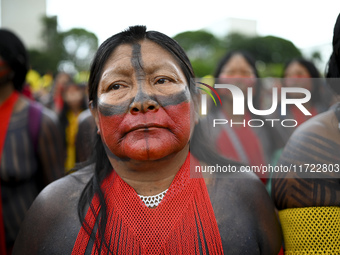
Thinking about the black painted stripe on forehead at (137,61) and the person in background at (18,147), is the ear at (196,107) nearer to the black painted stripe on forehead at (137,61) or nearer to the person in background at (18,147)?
the black painted stripe on forehead at (137,61)

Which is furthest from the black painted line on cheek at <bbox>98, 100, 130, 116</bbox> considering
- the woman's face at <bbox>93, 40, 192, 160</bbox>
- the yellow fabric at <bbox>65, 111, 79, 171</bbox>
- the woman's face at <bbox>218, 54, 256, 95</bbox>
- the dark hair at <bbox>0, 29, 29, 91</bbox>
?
the yellow fabric at <bbox>65, 111, 79, 171</bbox>

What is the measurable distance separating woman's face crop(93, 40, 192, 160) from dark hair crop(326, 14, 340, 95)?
0.77 m

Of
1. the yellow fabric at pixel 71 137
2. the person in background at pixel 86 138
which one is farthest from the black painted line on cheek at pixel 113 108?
the yellow fabric at pixel 71 137

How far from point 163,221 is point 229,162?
0.52 metres

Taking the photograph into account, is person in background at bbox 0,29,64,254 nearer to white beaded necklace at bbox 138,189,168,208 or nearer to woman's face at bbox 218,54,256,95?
white beaded necklace at bbox 138,189,168,208

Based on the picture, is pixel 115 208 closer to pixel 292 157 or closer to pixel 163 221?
pixel 163 221

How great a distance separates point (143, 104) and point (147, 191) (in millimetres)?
423

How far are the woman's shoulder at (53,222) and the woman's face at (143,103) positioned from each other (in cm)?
35

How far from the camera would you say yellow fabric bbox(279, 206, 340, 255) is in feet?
5.18

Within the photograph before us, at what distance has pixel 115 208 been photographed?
5.33ft

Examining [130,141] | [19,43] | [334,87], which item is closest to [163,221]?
[130,141]

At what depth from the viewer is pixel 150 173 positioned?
166 cm

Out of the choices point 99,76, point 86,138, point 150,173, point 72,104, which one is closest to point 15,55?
point 86,138

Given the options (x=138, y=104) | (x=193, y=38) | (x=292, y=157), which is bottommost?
(x=193, y=38)
